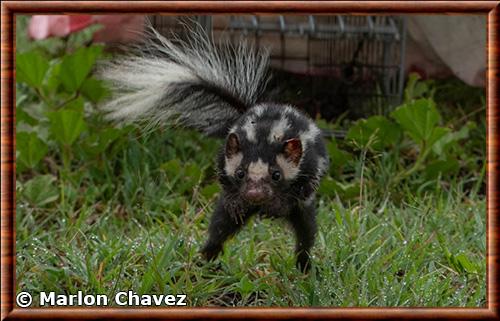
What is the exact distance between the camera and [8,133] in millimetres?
3139

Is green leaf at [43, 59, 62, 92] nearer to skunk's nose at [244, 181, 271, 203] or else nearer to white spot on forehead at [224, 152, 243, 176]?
white spot on forehead at [224, 152, 243, 176]

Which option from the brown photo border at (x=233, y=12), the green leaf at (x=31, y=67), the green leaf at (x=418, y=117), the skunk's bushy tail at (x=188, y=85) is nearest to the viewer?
the brown photo border at (x=233, y=12)

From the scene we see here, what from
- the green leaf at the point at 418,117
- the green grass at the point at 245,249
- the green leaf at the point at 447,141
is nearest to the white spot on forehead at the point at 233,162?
the green grass at the point at 245,249

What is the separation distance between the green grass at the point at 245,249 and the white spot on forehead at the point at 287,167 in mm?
483

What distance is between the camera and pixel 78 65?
16.9 feet

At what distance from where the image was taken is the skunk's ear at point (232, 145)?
318 cm

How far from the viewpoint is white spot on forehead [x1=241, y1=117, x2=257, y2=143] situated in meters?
3.19

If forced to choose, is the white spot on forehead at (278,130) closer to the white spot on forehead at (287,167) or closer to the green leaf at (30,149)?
the white spot on forehead at (287,167)

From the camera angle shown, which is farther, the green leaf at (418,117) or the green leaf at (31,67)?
the green leaf at (31,67)

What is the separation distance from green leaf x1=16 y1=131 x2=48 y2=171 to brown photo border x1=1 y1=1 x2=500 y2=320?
1.73m

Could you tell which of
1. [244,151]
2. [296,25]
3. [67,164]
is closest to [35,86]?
[67,164]

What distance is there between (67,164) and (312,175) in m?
2.12

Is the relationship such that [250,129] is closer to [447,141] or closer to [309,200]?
[309,200]

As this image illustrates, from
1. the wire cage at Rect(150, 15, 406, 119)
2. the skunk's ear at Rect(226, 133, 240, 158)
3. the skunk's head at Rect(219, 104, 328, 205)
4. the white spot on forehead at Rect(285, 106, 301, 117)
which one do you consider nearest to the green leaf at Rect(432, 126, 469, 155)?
the wire cage at Rect(150, 15, 406, 119)
